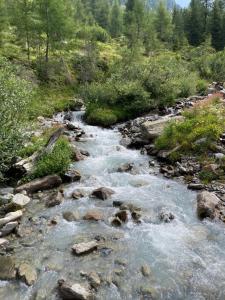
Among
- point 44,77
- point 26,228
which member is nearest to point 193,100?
point 44,77

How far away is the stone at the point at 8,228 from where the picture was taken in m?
14.7

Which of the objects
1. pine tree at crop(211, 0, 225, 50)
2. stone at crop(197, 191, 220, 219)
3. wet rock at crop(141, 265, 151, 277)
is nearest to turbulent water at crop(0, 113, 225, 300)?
wet rock at crop(141, 265, 151, 277)

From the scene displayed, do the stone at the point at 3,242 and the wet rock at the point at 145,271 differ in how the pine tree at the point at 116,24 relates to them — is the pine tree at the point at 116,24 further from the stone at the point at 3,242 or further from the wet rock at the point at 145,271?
the wet rock at the point at 145,271

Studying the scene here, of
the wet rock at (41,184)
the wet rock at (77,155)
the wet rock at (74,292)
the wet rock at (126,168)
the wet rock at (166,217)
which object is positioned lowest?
the wet rock at (77,155)

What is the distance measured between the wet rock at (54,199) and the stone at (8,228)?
264 centimetres

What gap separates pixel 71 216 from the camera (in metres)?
16.2

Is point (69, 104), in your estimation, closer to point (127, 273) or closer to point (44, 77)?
point (44, 77)

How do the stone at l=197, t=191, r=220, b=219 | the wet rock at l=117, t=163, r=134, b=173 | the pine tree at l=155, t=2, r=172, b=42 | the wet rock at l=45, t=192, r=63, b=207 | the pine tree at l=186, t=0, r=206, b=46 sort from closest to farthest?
the stone at l=197, t=191, r=220, b=219 → the wet rock at l=45, t=192, r=63, b=207 → the wet rock at l=117, t=163, r=134, b=173 → the pine tree at l=186, t=0, r=206, b=46 → the pine tree at l=155, t=2, r=172, b=42

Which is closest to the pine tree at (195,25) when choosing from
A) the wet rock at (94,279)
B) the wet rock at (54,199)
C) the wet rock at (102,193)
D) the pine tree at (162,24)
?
the pine tree at (162,24)

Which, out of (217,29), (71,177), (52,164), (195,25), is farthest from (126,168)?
(195,25)

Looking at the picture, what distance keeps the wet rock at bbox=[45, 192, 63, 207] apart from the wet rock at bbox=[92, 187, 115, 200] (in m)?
1.71

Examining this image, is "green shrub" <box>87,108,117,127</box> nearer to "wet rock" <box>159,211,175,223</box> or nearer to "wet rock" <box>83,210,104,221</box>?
"wet rock" <box>83,210,104,221</box>

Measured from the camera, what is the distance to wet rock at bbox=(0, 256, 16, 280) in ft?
39.3

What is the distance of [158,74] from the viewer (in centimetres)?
3894
